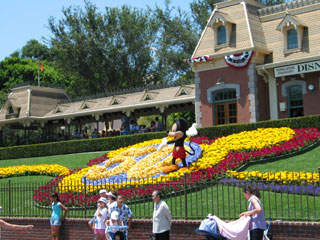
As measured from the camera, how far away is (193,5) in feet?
168

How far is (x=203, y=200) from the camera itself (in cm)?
1441

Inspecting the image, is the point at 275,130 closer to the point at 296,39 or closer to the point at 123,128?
the point at 296,39

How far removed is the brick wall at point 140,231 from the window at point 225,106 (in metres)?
15.3

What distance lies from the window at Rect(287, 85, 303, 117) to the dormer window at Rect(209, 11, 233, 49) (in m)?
4.48

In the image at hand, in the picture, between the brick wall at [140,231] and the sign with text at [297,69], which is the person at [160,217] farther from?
the sign with text at [297,69]

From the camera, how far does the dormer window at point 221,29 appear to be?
2872 cm

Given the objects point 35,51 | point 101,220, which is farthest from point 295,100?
point 35,51

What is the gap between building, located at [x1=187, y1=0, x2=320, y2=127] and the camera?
26.6 metres

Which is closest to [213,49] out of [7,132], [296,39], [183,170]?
[296,39]

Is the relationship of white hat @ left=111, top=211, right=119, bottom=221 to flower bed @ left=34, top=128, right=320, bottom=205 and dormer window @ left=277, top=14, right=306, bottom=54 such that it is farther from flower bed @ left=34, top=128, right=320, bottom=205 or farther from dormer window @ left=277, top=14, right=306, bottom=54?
dormer window @ left=277, top=14, right=306, bottom=54

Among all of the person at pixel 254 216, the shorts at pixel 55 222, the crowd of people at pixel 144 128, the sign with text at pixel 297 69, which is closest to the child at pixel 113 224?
the shorts at pixel 55 222

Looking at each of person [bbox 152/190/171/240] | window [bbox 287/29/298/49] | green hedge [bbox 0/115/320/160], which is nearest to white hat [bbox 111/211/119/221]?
person [bbox 152/190/171/240]

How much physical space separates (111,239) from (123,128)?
22.8 m

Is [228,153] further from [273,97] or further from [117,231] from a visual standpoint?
[117,231]
